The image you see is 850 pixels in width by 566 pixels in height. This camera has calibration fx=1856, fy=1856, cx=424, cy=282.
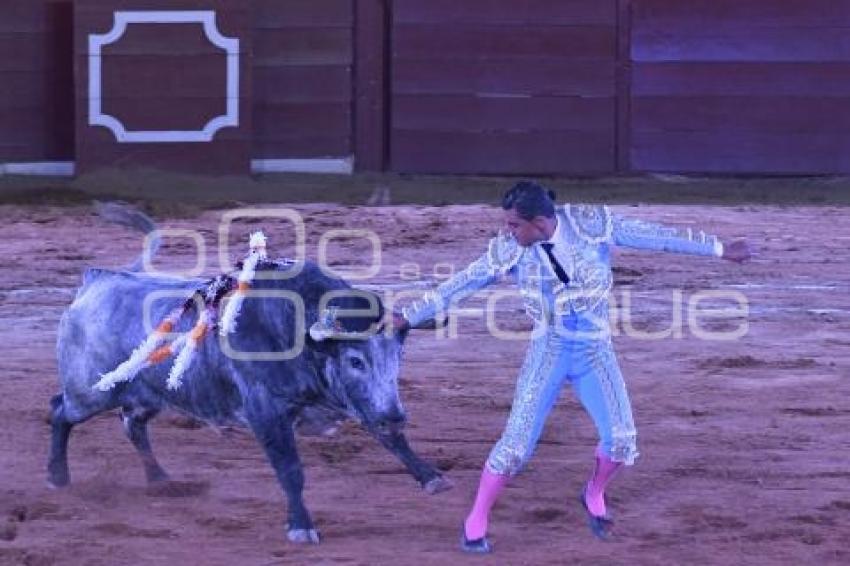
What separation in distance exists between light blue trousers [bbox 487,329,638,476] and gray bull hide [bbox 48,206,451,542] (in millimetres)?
295

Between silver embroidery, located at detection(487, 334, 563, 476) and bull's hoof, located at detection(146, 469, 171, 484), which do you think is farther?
bull's hoof, located at detection(146, 469, 171, 484)

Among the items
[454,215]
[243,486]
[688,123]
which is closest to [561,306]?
[243,486]

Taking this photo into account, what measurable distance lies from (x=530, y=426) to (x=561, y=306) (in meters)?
0.33

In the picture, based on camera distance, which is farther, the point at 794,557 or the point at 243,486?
the point at 243,486

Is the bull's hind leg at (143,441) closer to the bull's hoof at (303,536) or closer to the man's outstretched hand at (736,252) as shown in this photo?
the bull's hoof at (303,536)

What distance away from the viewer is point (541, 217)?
4762 mm

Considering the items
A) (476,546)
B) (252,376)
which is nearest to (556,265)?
(476,546)

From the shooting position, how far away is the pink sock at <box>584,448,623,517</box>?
5066 mm

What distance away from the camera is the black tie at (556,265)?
485 cm

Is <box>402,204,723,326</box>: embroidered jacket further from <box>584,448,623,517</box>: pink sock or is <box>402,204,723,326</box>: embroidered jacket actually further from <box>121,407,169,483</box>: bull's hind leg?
<box>121,407,169,483</box>: bull's hind leg

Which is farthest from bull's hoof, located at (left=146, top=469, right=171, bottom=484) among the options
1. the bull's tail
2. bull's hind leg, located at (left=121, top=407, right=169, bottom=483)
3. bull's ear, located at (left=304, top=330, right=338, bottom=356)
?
bull's ear, located at (left=304, top=330, right=338, bottom=356)

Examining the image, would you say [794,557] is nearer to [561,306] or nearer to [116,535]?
[561,306]

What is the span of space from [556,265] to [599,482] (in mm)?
679

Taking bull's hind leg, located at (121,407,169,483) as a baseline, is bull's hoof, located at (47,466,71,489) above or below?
below
